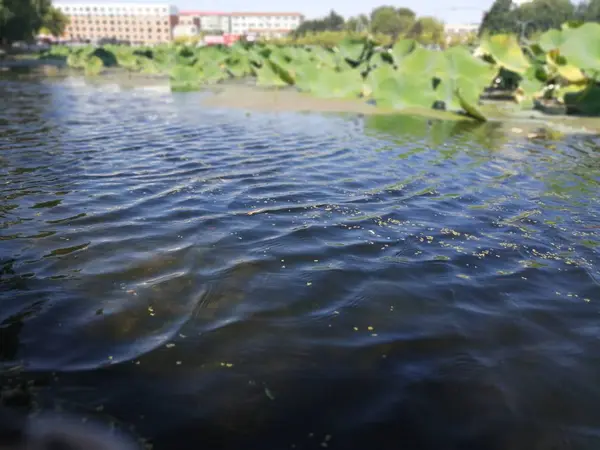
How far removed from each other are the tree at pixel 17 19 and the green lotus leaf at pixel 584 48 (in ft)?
128

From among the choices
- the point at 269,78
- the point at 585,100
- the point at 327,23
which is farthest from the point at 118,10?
the point at 585,100

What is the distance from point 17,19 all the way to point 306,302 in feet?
158

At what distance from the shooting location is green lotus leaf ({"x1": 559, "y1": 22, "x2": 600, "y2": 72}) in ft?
35.0

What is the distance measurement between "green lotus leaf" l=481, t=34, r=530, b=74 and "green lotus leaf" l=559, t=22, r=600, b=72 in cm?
140

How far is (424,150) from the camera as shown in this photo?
712 centimetres

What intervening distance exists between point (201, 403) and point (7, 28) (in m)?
49.9

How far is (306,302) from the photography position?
8.79ft

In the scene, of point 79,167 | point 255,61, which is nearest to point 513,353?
point 79,167

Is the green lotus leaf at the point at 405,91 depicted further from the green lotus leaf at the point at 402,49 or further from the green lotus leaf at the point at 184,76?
the green lotus leaf at the point at 184,76

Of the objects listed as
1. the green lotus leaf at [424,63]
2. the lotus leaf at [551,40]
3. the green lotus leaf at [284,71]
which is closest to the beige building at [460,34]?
the green lotus leaf at [284,71]

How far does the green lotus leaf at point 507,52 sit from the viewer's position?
40.1ft

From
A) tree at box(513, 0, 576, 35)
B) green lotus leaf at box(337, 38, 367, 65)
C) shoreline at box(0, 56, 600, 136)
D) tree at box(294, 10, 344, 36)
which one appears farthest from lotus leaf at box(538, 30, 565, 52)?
tree at box(294, 10, 344, 36)

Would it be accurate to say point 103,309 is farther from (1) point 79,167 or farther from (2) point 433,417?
(1) point 79,167

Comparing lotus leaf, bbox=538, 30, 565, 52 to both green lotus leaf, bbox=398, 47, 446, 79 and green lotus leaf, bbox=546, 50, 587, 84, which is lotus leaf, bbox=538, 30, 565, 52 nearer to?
green lotus leaf, bbox=546, 50, 587, 84
